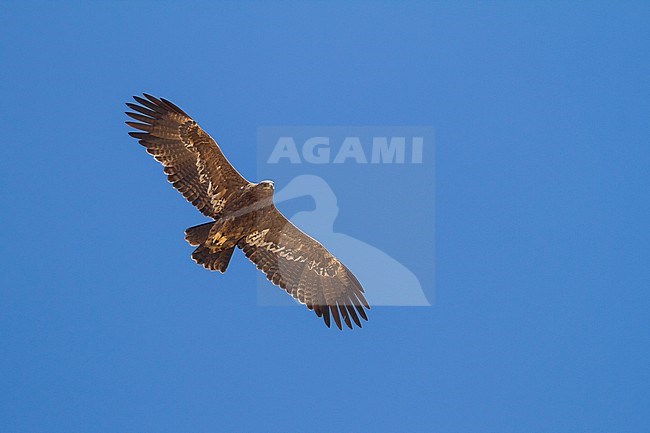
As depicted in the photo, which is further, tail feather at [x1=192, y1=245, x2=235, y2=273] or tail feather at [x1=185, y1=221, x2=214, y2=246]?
tail feather at [x1=192, y1=245, x2=235, y2=273]

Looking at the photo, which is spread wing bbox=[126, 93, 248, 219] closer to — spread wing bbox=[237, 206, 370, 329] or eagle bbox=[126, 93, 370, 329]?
eagle bbox=[126, 93, 370, 329]

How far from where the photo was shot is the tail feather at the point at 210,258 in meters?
19.5

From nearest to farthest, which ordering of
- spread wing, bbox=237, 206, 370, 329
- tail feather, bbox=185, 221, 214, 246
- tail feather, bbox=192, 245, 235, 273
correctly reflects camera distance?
1. tail feather, bbox=185, 221, 214, 246
2. tail feather, bbox=192, 245, 235, 273
3. spread wing, bbox=237, 206, 370, 329

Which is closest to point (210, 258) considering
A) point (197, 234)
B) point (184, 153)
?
point (197, 234)

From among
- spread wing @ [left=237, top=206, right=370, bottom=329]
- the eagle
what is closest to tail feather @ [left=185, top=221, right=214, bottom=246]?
the eagle

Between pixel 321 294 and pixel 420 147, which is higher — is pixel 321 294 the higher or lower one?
the lower one

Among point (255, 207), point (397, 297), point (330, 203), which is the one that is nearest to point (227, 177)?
point (255, 207)

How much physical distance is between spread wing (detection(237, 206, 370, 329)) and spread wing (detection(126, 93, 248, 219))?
88 centimetres

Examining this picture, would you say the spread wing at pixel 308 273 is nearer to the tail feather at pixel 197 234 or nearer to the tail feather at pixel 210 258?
the tail feather at pixel 210 258

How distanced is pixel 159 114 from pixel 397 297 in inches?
172

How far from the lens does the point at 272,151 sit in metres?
20.4

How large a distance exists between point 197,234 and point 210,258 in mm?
413

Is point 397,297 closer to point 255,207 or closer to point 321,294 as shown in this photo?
point 321,294

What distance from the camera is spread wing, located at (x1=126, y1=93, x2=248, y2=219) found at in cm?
1950
